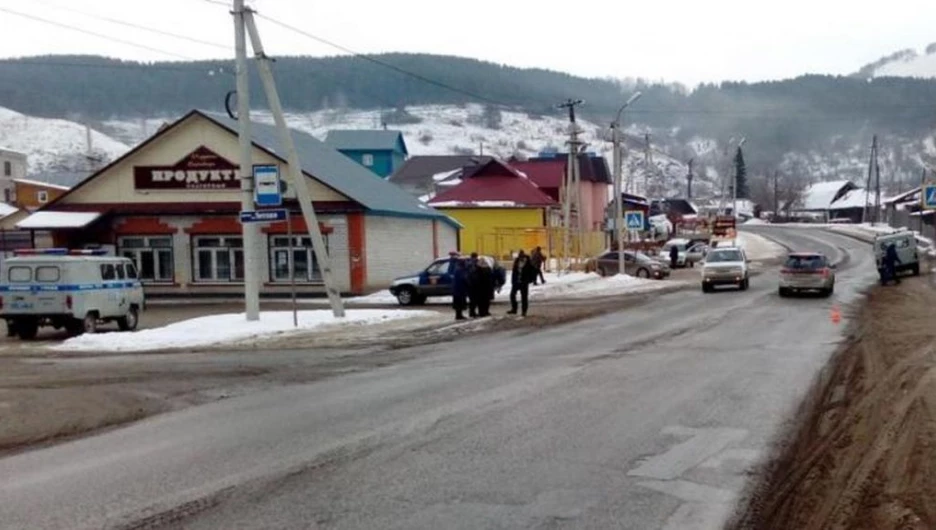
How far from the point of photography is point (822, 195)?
533ft

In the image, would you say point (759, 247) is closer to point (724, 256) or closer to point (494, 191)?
point (494, 191)

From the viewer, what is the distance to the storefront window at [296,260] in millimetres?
41562

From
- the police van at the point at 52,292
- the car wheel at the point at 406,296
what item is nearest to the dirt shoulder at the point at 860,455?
the police van at the point at 52,292

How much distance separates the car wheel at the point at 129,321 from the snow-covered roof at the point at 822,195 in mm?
147034

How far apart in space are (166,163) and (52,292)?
20051 millimetres

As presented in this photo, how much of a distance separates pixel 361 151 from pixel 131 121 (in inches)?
2541

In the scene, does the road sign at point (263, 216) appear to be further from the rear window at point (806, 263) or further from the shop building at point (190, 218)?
the rear window at point (806, 263)

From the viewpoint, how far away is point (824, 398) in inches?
468

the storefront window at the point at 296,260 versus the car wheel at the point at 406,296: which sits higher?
the storefront window at the point at 296,260

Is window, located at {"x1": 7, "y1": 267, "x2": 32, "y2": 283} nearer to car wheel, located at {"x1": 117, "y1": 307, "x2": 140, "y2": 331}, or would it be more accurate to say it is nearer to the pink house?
car wheel, located at {"x1": 117, "y1": 307, "x2": 140, "y2": 331}

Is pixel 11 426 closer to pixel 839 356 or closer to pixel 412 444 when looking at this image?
pixel 412 444

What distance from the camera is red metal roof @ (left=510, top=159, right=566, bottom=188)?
75875mm

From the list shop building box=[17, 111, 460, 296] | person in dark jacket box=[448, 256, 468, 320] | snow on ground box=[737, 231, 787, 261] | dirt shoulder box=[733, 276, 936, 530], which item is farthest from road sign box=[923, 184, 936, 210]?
snow on ground box=[737, 231, 787, 261]

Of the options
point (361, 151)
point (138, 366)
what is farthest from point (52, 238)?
point (361, 151)
